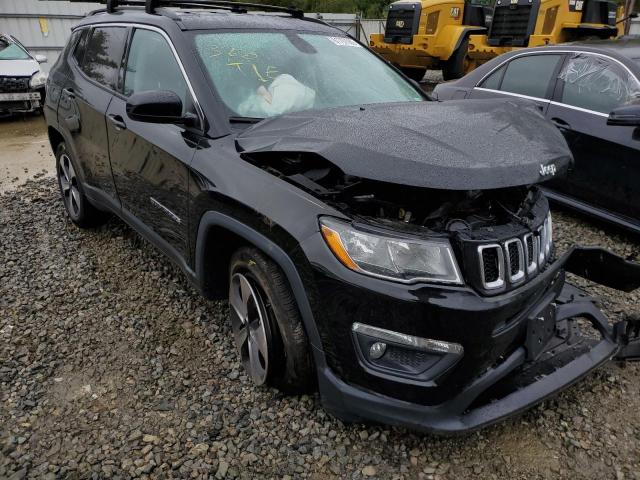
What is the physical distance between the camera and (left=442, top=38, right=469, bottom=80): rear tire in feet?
37.2

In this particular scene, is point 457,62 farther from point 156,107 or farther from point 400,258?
point 400,258

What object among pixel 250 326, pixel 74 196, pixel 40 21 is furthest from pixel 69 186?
pixel 40 21

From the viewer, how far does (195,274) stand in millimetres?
2812

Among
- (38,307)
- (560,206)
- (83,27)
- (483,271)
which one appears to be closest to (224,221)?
(483,271)

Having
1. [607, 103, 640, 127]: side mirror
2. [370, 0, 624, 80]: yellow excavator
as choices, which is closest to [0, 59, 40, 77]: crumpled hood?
[370, 0, 624, 80]: yellow excavator

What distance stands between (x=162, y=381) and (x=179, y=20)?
6.65ft

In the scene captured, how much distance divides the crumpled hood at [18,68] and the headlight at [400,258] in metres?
9.90

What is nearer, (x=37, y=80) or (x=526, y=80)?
(x=526, y=80)

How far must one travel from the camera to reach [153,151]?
298 cm

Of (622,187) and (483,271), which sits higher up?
(483,271)

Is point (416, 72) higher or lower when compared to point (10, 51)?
lower

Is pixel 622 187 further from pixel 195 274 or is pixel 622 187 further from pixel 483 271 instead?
pixel 195 274

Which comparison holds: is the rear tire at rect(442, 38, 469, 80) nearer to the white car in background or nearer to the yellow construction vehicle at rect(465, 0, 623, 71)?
the yellow construction vehicle at rect(465, 0, 623, 71)

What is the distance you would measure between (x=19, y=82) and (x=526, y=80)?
29.1ft
